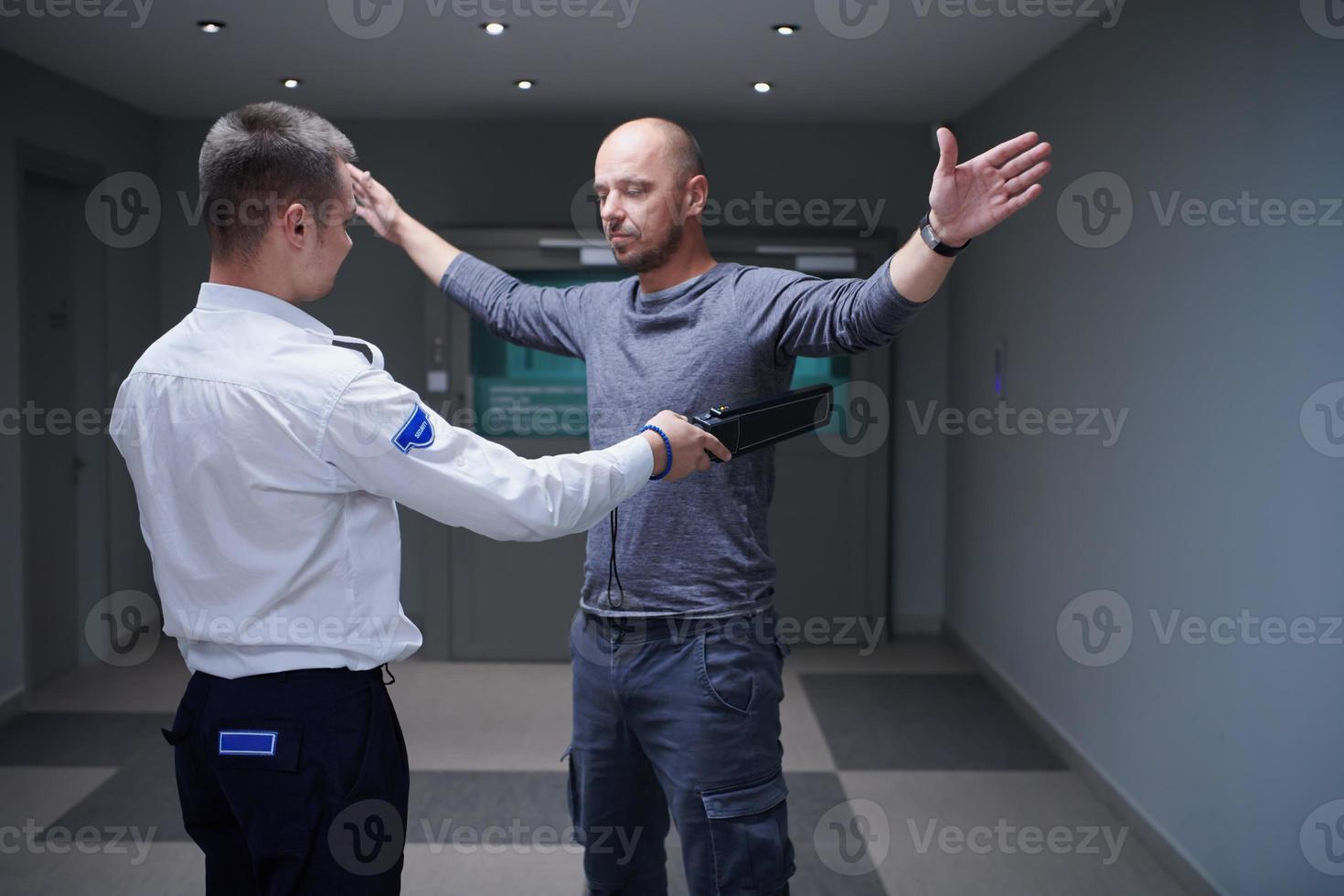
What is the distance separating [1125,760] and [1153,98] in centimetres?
194

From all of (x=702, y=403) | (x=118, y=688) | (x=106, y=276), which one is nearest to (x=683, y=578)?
(x=702, y=403)

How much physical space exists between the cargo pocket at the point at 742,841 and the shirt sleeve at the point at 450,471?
539 mm

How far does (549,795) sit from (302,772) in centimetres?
224

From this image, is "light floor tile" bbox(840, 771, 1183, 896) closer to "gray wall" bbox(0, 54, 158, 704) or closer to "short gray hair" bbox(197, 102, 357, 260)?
"short gray hair" bbox(197, 102, 357, 260)

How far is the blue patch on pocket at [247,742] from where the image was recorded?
4.55 feet

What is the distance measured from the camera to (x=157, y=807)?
3381mm

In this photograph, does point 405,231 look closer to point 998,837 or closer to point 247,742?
point 247,742

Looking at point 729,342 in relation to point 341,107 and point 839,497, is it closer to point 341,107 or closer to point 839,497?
point 839,497

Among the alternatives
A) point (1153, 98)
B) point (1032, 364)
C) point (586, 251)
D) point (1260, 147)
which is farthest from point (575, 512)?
point (586, 251)

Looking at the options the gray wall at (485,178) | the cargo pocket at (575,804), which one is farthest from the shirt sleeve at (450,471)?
the gray wall at (485,178)

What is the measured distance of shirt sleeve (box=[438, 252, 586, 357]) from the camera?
2.07 metres

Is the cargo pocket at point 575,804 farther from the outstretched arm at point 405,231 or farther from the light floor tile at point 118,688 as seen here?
the light floor tile at point 118,688

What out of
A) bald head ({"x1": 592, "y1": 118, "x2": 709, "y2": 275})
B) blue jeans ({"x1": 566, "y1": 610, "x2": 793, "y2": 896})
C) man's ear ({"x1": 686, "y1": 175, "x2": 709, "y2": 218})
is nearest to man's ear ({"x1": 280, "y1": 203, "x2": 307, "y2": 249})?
bald head ({"x1": 592, "y1": 118, "x2": 709, "y2": 275})

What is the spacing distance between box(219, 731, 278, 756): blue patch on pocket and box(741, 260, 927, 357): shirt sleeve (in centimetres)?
94
